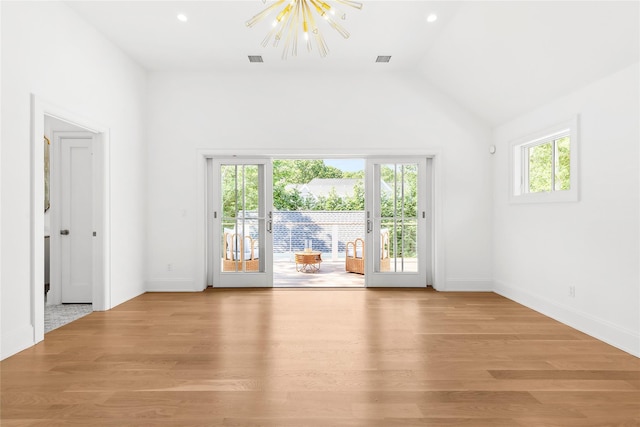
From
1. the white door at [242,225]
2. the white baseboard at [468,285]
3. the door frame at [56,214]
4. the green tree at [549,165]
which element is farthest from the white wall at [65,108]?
the green tree at [549,165]

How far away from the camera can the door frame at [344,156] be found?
5316 mm

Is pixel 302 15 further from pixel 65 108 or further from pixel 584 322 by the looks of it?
pixel 584 322

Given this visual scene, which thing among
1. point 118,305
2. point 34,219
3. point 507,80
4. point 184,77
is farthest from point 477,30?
point 118,305

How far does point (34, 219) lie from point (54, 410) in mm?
1814

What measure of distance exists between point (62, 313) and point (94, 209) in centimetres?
127

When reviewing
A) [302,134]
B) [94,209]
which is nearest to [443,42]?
[302,134]

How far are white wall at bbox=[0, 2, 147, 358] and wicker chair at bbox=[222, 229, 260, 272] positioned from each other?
122cm

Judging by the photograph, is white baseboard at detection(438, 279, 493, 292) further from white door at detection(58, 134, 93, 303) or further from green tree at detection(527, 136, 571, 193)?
white door at detection(58, 134, 93, 303)

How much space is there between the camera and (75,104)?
12.3 feet

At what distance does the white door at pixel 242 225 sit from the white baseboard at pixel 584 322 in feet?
11.7

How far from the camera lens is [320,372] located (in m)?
2.55

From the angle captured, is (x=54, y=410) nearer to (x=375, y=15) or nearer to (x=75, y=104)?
(x=75, y=104)

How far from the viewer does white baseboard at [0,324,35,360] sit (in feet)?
9.18

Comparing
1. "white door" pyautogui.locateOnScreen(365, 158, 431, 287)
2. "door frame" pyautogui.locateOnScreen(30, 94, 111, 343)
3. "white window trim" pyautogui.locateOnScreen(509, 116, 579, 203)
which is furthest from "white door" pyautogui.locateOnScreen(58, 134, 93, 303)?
"white window trim" pyautogui.locateOnScreen(509, 116, 579, 203)
